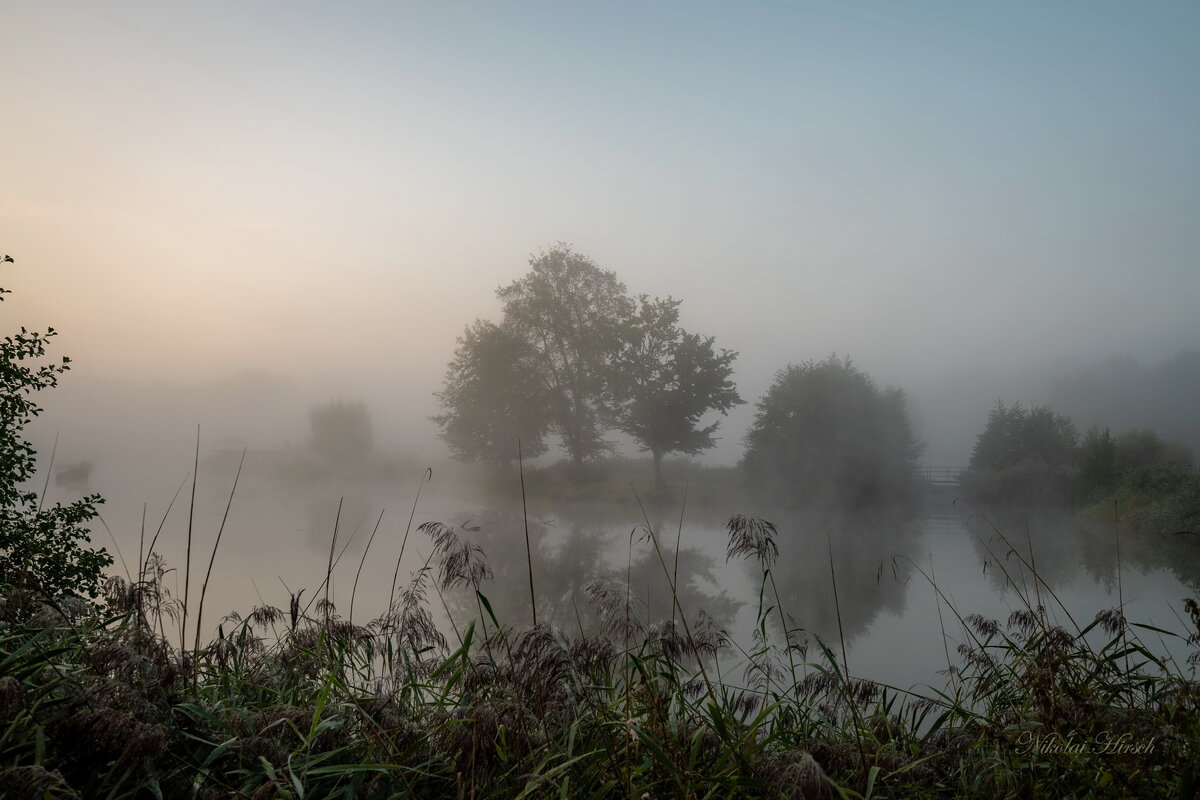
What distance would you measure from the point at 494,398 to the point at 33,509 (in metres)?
12.8

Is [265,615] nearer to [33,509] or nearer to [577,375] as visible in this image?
[33,509]

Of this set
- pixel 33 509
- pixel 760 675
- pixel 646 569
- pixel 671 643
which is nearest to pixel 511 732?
pixel 671 643

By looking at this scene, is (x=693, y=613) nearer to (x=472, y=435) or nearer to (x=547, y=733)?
(x=547, y=733)

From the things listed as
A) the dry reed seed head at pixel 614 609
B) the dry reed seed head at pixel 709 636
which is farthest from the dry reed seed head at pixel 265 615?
the dry reed seed head at pixel 709 636

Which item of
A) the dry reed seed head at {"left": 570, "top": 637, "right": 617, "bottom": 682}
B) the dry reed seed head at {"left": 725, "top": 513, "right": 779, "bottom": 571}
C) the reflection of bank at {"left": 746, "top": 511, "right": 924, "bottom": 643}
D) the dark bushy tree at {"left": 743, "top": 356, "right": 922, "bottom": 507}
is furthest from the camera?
the dark bushy tree at {"left": 743, "top": 356, "right": 922, "bottom": 507}

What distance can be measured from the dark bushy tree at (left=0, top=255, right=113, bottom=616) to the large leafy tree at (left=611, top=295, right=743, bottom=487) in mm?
13779

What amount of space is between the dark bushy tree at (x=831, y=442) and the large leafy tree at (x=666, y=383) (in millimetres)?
2263

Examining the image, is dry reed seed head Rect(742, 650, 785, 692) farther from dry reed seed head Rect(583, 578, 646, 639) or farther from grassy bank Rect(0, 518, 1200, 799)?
dry reed seed head Rect(583, 578, 646, 639)

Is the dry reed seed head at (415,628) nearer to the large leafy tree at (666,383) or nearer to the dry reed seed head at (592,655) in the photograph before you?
the dry reed seed head at (592,655)

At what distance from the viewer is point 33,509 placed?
3.61m

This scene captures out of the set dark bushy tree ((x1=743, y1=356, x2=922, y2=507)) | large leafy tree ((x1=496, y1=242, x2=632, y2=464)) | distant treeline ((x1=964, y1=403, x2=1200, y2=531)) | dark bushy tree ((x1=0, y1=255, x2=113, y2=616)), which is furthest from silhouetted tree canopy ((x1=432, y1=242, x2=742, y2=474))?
dark bushy tree ((x1=0, y1=255, x2=113, y2=616))

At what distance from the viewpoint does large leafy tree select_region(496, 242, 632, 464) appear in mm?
16625

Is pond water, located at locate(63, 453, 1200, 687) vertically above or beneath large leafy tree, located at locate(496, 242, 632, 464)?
beneath

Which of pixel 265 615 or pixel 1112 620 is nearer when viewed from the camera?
pixel 1112 620
